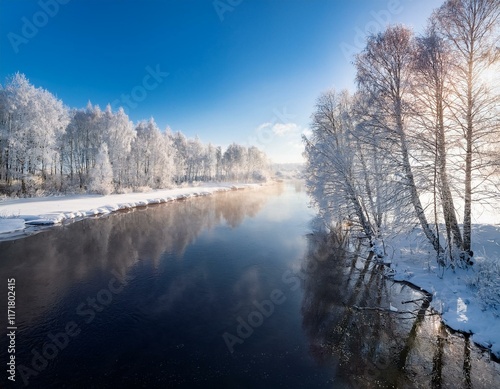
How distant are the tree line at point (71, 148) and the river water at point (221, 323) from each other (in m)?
21.7

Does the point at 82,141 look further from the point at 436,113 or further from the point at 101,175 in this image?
the point at 436,113

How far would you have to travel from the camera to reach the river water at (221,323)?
5.57m

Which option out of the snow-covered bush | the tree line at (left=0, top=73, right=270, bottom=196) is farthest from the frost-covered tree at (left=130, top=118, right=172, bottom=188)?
the snow-covered bush

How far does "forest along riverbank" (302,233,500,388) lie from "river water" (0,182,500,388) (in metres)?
0.03

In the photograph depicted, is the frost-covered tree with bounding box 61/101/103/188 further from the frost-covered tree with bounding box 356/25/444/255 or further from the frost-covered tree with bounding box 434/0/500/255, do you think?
the frost-covered tree with bounding box 434/0/500/255

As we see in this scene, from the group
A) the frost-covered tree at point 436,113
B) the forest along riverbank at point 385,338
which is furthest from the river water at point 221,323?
the frost-covered tree at point 436,113

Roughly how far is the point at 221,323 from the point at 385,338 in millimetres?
4904

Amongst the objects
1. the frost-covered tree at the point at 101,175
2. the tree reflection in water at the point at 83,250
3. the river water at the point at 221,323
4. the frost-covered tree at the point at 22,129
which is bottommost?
the river water at the point at 221,323

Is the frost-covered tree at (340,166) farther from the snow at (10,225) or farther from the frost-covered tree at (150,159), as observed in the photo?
the frost-covered tree at (150,159)

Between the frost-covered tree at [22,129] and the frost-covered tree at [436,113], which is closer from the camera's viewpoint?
the frost-covered tree at [436,113]

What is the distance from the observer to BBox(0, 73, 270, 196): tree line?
28.8 m

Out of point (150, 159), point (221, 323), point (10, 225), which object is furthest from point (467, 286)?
point (150, 159)

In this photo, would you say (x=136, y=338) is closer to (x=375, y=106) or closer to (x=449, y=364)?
(x=449, y=364)

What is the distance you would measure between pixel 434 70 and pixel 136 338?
45.4 feet
